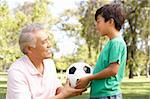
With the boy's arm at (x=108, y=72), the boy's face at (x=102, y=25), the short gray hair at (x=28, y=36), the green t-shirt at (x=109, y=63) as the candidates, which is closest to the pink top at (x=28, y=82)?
the short gray hair at (x=28, y=36)

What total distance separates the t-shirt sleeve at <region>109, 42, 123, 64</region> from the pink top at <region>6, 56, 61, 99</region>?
0.66 metres

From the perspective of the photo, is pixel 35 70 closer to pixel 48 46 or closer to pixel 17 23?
pixel 48 46

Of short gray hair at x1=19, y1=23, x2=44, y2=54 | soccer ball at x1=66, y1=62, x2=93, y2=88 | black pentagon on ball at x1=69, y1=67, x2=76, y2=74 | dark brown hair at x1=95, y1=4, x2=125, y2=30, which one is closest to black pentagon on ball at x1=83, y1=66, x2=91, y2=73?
soccer ball at x1=66, y1=62, x2=93, y2=88

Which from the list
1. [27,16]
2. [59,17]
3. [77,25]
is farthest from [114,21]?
[59,17]

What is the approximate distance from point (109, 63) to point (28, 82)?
3.12 ft

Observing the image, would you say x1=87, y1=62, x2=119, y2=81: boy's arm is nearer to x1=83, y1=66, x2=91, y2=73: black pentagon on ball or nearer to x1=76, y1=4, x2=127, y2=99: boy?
x1=76, y1=4, x2=127, y2=99: boy

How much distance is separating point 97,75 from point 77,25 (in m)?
43.4

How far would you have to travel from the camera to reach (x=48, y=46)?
12.5ft

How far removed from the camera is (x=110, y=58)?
432 centimetres

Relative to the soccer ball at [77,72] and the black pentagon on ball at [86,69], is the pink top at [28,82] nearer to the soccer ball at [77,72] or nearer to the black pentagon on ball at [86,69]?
the soccer ball at [77,72]

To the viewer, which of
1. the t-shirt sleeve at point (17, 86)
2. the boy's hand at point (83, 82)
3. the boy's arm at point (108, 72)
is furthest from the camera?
the boy's arm at point (108, 72)

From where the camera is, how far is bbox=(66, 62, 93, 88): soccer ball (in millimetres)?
4094

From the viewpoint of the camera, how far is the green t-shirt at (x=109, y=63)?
4332mm

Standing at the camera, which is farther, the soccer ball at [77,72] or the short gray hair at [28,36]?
the soccer ball at [77,72]
